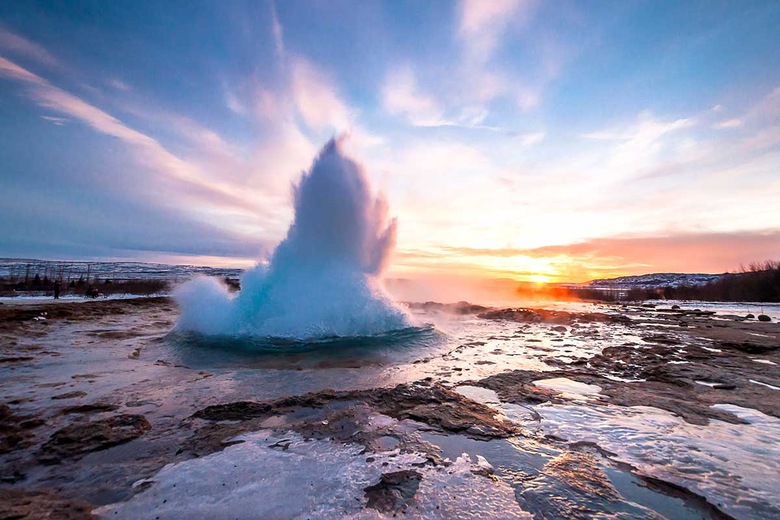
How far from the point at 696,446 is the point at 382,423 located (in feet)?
13.2

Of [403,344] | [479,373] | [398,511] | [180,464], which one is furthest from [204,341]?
[398,511]

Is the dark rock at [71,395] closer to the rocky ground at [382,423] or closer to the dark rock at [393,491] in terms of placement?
the rocky ground at [382,423]

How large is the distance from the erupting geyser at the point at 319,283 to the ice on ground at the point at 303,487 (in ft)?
26.9

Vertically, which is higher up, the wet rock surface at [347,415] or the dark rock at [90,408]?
the wet rock surface at [347,415]

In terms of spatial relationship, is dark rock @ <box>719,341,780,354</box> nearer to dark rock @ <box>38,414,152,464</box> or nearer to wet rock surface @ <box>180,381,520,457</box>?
wet rock surface @ <box>180,381,520,457</box>

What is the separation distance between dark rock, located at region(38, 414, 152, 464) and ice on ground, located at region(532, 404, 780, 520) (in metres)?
5.69

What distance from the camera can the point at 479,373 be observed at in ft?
24.7

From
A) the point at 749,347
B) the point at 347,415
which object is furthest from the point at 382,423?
the point at 749,347

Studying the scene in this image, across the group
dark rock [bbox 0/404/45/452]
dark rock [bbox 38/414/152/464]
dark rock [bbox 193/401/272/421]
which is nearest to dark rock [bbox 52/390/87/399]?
dark rock [bbox 0/404/45/452]

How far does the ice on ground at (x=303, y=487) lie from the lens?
2.72 m

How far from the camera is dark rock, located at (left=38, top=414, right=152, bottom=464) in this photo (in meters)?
3.69

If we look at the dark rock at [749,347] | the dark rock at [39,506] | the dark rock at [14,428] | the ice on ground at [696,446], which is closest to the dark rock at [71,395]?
the dark rock at [14,428]

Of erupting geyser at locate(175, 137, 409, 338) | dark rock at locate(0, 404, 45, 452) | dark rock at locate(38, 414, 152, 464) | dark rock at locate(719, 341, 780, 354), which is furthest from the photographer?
erupting geyser at locate(175, 137, 409, 338)

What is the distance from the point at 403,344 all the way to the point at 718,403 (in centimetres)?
763
